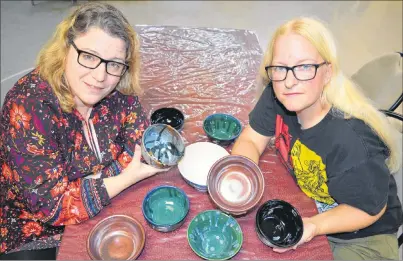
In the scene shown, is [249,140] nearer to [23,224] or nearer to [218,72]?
[218,72]

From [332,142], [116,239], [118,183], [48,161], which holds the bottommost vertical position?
[116,239]

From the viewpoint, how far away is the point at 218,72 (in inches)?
89.4

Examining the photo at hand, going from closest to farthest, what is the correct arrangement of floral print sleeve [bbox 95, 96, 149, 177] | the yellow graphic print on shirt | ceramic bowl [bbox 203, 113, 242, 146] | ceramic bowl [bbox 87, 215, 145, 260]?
ceramic bowl [bbox 87, 215, 145, 260] < the yellow graphic print on shirt < floral print sleeve [bbox 95, 96, 149, 177] < ceramic bowl [bbox 203, 113, 242, 146]

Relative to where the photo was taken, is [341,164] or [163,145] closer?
[341,164]

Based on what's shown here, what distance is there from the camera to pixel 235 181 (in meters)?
1.39

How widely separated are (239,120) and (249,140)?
25cm

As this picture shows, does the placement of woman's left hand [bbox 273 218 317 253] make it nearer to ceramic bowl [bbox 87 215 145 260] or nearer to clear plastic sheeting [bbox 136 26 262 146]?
ceramic bowl [bbox 87 215 145 260]

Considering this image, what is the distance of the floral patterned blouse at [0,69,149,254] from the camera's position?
124 cm

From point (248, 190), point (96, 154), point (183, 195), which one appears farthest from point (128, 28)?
point (248, 190)

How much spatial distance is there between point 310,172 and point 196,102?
0.82 metres

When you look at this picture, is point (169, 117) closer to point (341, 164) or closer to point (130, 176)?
point (130, 176)

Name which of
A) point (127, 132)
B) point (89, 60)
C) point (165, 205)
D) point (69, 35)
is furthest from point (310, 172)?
point (69, 35)

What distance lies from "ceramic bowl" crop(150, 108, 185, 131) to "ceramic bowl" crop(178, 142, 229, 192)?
22cm

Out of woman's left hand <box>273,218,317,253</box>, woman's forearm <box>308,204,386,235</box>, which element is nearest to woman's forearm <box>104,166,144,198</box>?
woman's left hand <box>273,218,317,253</box>
